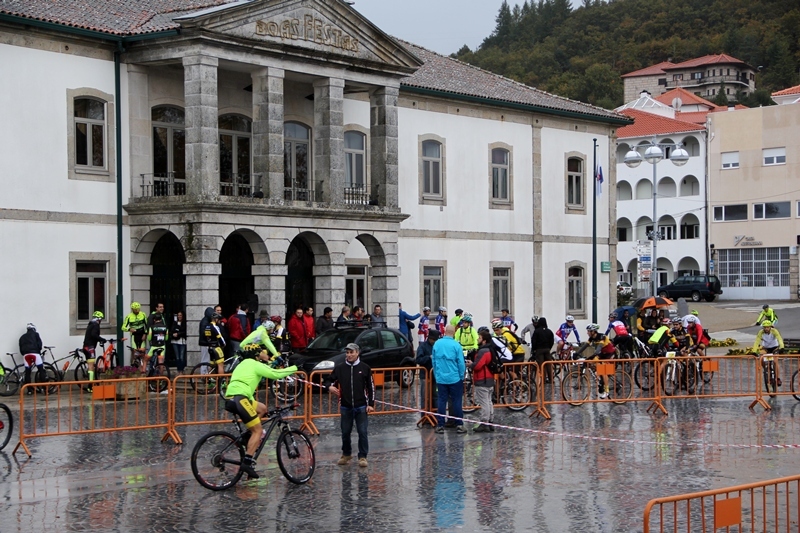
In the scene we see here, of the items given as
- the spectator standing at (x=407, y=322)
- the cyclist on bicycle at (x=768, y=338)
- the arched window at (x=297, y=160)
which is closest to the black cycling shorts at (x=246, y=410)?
the cyclist on bicycle at (x=768, y=338)

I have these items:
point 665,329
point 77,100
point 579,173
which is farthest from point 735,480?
point 579,173

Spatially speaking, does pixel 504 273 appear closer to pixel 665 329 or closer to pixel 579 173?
pixel 579 173

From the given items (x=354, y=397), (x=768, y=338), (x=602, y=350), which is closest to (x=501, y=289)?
(x=768, y=338)

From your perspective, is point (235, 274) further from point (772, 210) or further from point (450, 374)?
point (772, 210)

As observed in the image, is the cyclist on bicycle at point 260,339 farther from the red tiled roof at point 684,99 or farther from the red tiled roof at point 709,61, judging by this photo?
the red tiled roof at point 709,61

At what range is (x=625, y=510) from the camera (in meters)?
13.0

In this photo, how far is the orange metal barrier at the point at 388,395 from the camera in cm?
2130

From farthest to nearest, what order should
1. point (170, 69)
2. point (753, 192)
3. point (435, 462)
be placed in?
point (753, 192) → point (170, 69) → point (435, 462)

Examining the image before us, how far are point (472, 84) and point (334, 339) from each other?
51.7ft

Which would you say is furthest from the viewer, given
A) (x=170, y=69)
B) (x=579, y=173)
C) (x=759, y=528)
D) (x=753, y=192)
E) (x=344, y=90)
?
(x=753, y=192)

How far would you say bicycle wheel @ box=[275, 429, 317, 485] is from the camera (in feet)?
48.2

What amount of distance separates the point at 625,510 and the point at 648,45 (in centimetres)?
14496

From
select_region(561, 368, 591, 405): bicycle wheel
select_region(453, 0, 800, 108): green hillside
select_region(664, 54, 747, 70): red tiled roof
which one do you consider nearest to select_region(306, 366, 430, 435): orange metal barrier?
select_region(561, 368, 591, 405): bicycle wheel

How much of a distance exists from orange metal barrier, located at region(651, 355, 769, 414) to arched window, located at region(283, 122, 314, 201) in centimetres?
1162
